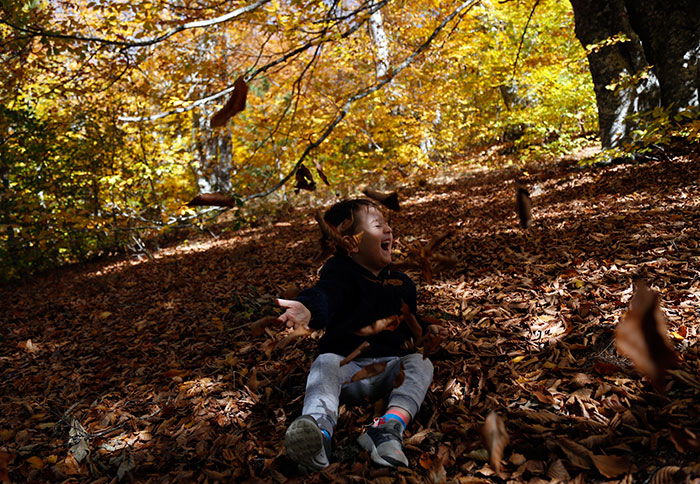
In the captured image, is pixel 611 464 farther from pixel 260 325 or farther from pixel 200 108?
pixel 200 108

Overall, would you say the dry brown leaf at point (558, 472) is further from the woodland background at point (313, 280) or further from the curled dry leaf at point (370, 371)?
the curled dry leaf at point (370, 371)

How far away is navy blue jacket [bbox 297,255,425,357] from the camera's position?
2.07 metres

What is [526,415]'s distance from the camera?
67.3 inches

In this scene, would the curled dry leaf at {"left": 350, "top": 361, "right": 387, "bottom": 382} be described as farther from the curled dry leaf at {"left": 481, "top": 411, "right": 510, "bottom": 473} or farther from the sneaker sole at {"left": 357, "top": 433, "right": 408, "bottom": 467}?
the curled dry leaf at {"left": 481, "top": 411, "right": 510, "bottom": 473}

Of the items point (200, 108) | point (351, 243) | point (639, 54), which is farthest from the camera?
point (200, 108)

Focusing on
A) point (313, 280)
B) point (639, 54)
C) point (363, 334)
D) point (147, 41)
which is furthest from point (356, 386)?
point (639, 54)

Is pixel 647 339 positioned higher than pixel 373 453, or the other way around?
pixel 647 339

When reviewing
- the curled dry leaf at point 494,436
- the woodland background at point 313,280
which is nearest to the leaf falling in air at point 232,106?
the woodland background at point 313,280

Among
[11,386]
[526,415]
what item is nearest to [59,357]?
[11,386]

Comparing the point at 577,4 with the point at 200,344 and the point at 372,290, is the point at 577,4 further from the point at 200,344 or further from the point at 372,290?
the point at 200,344

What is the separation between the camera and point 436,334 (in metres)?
2.13

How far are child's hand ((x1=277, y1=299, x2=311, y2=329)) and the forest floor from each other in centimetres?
42

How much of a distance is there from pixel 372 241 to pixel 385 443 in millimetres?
984

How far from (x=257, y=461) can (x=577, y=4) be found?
25.5 feet
